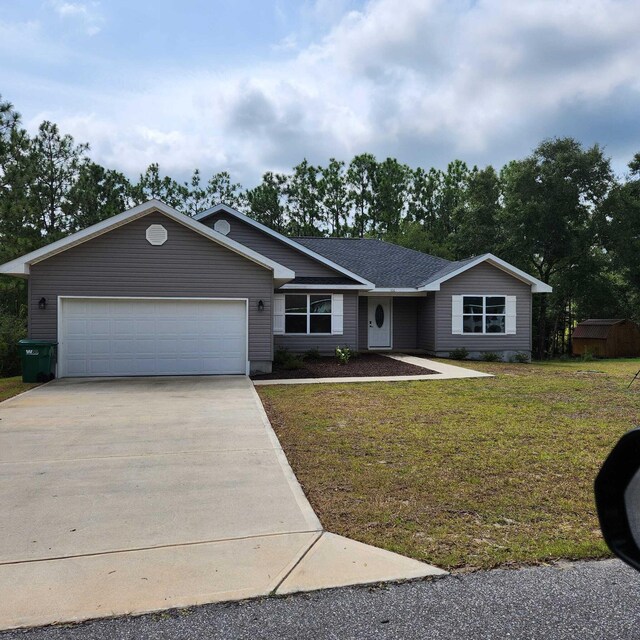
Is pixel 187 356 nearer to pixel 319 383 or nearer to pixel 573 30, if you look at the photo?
pixel 319 383

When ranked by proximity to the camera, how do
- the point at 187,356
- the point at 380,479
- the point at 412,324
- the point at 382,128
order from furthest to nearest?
the point at 382,128 < the point at 412,324 < the point at 187,356 < the point at 380,479

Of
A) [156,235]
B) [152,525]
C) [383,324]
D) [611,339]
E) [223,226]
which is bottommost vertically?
[152,525]

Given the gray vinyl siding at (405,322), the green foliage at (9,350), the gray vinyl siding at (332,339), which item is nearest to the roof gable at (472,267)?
the gray vinyl siding at (405,322)

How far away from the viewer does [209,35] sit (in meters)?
11.4

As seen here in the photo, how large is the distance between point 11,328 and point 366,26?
15.0m

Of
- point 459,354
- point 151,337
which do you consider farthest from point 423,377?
point 151,337

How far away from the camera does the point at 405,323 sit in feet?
68.2

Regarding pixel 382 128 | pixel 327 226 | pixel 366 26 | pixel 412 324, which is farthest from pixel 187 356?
pixel 327 226

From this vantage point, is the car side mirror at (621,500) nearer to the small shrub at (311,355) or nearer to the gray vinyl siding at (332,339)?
the small shrub at (311,355)

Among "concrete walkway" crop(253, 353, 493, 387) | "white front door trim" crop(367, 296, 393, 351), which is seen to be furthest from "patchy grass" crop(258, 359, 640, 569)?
"white front door trim" crop(367, 296, 393, 351)

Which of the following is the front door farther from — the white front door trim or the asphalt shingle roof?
the asphalt shingle roof

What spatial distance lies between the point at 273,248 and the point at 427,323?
268 inches

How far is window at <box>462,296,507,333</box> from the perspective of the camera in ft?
62.6

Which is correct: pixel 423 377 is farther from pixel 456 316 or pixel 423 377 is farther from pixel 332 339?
pixel 456 316
